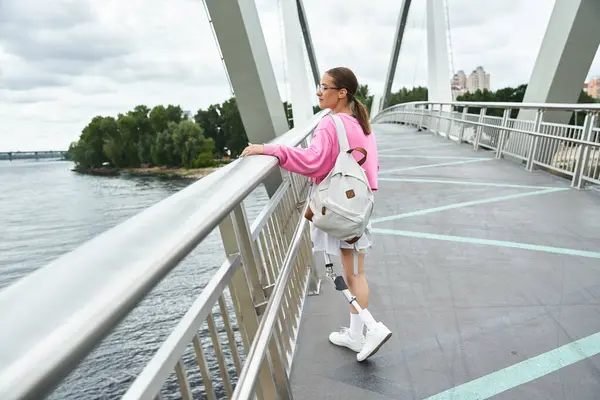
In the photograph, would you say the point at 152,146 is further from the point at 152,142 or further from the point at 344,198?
the point at 344,198

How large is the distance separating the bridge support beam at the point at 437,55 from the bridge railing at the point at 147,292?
84.9 feet

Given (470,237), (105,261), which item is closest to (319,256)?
(470,237)

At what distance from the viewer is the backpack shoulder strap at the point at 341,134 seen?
2.21 metres

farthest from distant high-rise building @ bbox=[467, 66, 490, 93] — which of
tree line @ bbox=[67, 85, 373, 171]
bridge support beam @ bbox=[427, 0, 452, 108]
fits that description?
bridge support beam @ bbox=[427, 0, 452, 108]

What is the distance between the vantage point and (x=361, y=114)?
2.33m

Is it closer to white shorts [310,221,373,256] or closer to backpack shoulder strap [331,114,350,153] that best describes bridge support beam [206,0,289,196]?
white shorts [310,221,373,256]

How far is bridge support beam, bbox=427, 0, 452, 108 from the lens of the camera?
2648 centimetres

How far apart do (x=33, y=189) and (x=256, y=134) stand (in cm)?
5924

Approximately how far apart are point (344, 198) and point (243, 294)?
0.65 metres

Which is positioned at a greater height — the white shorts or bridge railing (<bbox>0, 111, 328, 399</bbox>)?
bridge railing (<bbox>0, 111, 328, 399</bbox>)

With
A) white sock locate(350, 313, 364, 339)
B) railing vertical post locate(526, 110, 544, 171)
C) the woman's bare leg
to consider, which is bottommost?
railing vertical post locate(526, 110, 544, 171)

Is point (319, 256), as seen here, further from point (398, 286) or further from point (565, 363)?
point (565, 363)

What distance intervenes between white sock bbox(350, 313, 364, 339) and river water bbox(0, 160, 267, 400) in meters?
11.4

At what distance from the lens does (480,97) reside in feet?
172
